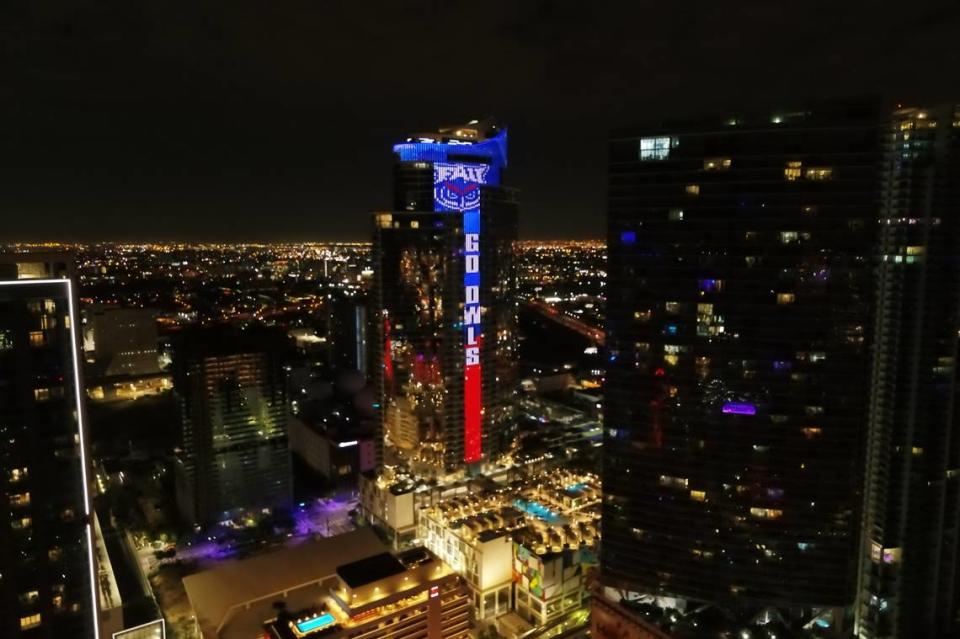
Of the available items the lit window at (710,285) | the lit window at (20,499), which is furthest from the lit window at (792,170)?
the lit window at (20,499)

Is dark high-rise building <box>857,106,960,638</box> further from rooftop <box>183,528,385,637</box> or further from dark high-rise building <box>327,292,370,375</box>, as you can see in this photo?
dark high-rise building <box>327,292,370,375</box>

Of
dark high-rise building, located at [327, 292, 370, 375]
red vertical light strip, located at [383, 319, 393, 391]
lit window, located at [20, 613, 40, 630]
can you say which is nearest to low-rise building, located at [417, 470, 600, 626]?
red vertical light strip, located at [383, 319, 393, 391]

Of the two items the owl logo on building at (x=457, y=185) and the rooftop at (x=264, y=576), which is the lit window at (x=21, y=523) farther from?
the owl logo on building at (x=457, y=185)

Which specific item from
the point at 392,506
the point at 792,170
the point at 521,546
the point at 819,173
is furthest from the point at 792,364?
the point at 392,506

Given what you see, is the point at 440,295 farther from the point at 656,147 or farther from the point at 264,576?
the point at 656,147

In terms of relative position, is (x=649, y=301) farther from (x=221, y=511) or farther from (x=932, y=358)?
(x=221, y=511)

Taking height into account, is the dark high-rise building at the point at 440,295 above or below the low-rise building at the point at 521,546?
above
